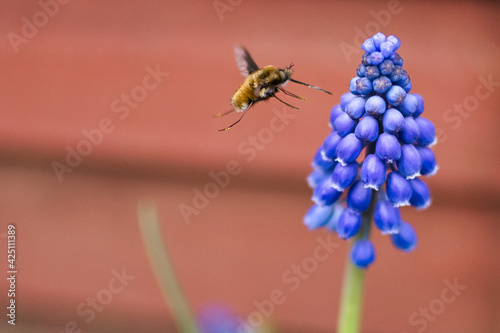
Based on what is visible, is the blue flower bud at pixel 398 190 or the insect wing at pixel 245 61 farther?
the insect wing at pixel 245 61

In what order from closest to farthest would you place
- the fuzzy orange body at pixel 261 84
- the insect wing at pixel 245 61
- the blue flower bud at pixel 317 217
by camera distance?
1. the blue flower bud at pixel 317 217
2. the fuzzy orange body at pixel 261 84
3. the insect wing at pixel 245 61

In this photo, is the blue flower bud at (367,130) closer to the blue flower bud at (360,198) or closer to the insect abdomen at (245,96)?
the blue flower bud at (360,198)

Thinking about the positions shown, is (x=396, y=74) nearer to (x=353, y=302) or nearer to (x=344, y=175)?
(x=344, y=175)

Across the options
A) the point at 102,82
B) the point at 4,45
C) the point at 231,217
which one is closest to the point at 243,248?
the point at 231,217

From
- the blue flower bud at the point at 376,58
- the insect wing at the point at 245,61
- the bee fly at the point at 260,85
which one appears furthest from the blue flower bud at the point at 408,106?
the insect wing at the point at 245,61

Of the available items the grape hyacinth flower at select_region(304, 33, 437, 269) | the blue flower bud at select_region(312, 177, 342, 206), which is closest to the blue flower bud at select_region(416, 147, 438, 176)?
the grape hyacinth flower at select_region(304, 33, 437, 269)

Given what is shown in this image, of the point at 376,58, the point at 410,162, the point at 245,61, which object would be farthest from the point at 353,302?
the point at 245,61
